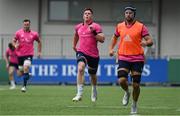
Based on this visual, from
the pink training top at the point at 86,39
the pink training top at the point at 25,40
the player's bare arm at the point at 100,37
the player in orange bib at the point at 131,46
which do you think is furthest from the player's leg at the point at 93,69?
the pink training top at the point at 25,40

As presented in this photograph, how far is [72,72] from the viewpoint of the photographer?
31797 mm

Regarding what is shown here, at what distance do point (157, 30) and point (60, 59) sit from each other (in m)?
6.28

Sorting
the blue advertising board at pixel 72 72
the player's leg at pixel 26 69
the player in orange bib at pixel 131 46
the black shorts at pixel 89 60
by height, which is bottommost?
the blue advertising board at pixel 72 72

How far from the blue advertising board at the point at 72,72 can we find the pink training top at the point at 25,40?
31.3 feet

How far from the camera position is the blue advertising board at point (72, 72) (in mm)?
31734

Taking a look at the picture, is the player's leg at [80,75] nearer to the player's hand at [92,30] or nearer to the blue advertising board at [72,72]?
the player's hand at [92,30]

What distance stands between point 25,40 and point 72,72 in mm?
9696

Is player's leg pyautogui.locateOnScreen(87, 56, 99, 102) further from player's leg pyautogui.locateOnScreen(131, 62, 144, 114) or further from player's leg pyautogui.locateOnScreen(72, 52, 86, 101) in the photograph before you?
player's leg pyautogui.locateOnScreen(131, 62, 144, 114)

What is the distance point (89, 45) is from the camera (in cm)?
1616

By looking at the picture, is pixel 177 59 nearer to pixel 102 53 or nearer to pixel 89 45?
pixel 102 53

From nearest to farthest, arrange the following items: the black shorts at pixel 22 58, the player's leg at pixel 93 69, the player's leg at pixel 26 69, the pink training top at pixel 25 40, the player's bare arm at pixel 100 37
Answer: the player's bare arm at pixel 100 37 → the player's leg at pixel 93 69 → the player's leg at pixel 26 69 → the pink training top at pixel 25 40 → the black shorts at pixel 22 58

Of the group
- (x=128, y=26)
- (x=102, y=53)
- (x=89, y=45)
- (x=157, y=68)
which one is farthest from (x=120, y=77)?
(x=102, y=53)

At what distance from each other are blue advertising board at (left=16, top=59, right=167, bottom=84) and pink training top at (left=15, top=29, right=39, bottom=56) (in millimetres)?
9529

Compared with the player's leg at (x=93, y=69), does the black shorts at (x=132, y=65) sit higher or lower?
higher
